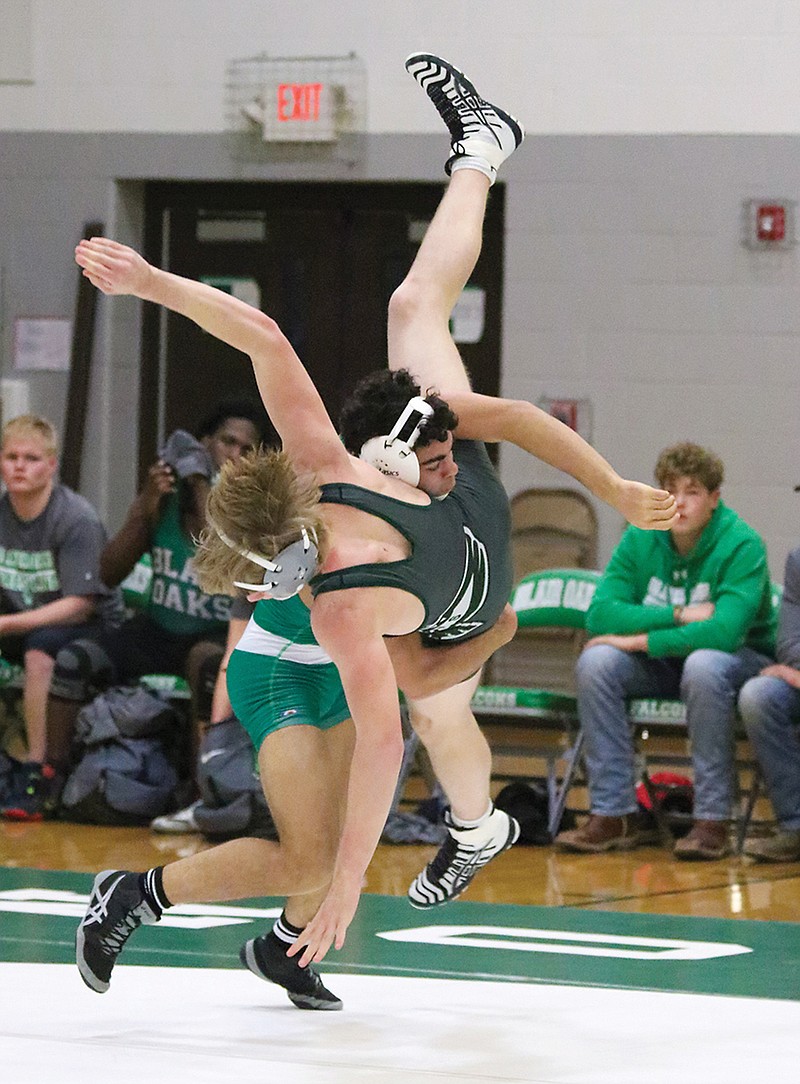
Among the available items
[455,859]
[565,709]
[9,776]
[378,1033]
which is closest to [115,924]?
[378,1033]

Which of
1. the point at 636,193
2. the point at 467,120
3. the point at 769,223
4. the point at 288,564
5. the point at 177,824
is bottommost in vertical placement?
the point at 177,824

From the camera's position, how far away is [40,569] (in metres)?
6.14

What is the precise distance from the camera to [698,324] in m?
7.24

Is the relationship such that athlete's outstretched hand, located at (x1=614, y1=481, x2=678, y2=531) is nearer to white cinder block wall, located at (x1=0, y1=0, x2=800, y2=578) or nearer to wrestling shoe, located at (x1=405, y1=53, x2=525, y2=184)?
wrestling shoe, located at (x1=405, y1=53, x2=525, y2=184)

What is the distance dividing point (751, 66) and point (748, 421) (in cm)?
142

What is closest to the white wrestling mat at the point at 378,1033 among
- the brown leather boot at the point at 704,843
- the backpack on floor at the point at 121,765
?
the brown leather boot at the point at 704,843

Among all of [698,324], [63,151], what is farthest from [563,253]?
[63,151]

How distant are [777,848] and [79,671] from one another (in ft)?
7.69

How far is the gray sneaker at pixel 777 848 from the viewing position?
5.24 m

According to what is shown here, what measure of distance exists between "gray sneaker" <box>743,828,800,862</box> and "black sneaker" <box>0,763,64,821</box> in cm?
227

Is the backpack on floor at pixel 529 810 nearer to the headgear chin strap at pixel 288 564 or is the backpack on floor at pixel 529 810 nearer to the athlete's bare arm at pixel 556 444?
the athlete's bare arm at pixel 556 444

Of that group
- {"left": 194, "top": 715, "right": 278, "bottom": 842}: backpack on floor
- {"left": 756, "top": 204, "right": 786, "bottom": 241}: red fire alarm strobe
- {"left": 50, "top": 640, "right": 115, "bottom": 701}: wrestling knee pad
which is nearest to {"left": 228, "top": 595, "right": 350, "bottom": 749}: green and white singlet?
{"left": 194, "top": 715, "right": 278, "bottom": 842}: backpack on floor

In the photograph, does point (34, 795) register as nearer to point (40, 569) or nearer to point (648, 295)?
point (40, 569)

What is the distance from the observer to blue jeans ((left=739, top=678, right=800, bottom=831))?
525 cm
